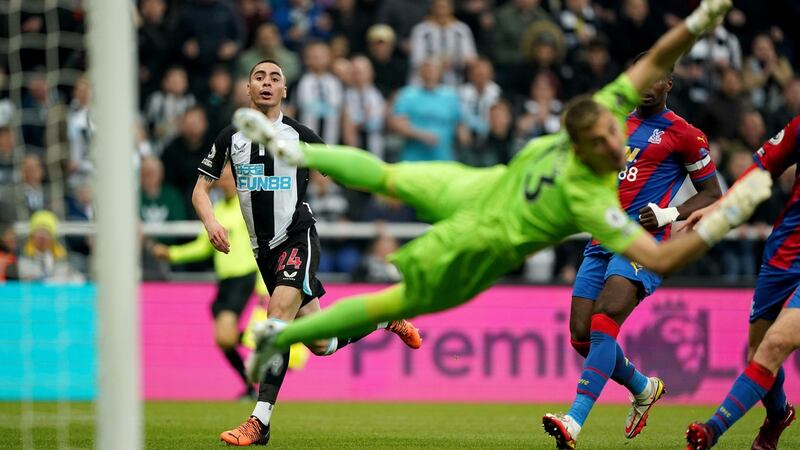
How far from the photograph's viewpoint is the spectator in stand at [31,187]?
1339 centimetres

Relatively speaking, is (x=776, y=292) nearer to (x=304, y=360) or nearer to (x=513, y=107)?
(x=304, y=360)

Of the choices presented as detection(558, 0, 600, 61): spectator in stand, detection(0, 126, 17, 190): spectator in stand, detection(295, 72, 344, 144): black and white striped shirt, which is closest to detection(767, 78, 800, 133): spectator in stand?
detection(558, 0, 600, 61): spectator in stand

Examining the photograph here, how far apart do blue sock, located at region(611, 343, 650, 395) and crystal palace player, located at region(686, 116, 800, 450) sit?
1.15 m

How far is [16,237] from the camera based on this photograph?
14.0 m

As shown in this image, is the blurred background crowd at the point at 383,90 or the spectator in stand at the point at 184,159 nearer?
the blurred background crowd at the point at 383,90

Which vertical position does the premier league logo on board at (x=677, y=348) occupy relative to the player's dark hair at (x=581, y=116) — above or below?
below

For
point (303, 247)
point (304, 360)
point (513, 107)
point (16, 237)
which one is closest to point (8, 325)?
point (16, 237)

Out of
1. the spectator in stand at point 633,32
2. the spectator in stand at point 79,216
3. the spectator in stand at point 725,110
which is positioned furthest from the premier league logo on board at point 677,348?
the spectator in stand at point 79,216

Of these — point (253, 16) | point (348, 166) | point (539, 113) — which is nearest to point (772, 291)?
point (348, 166)

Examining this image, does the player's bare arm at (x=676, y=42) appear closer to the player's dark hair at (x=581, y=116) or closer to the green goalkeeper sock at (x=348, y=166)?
the player's dark hair at (x=581, y=116)

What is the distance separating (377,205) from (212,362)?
295 centimetres

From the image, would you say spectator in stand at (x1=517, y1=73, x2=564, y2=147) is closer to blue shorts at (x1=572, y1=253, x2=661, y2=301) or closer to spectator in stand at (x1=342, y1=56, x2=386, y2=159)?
Answer: spectator in stand at (x1=342, y1=56, x2=386, y2=159)

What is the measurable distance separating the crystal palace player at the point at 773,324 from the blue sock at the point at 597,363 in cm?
107

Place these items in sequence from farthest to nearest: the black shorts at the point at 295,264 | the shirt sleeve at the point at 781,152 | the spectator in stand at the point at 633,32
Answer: the spectator in stand at the point at 633,32
the black shorts at the point at 295,264
the shirt sleeve at the point at 781,152
